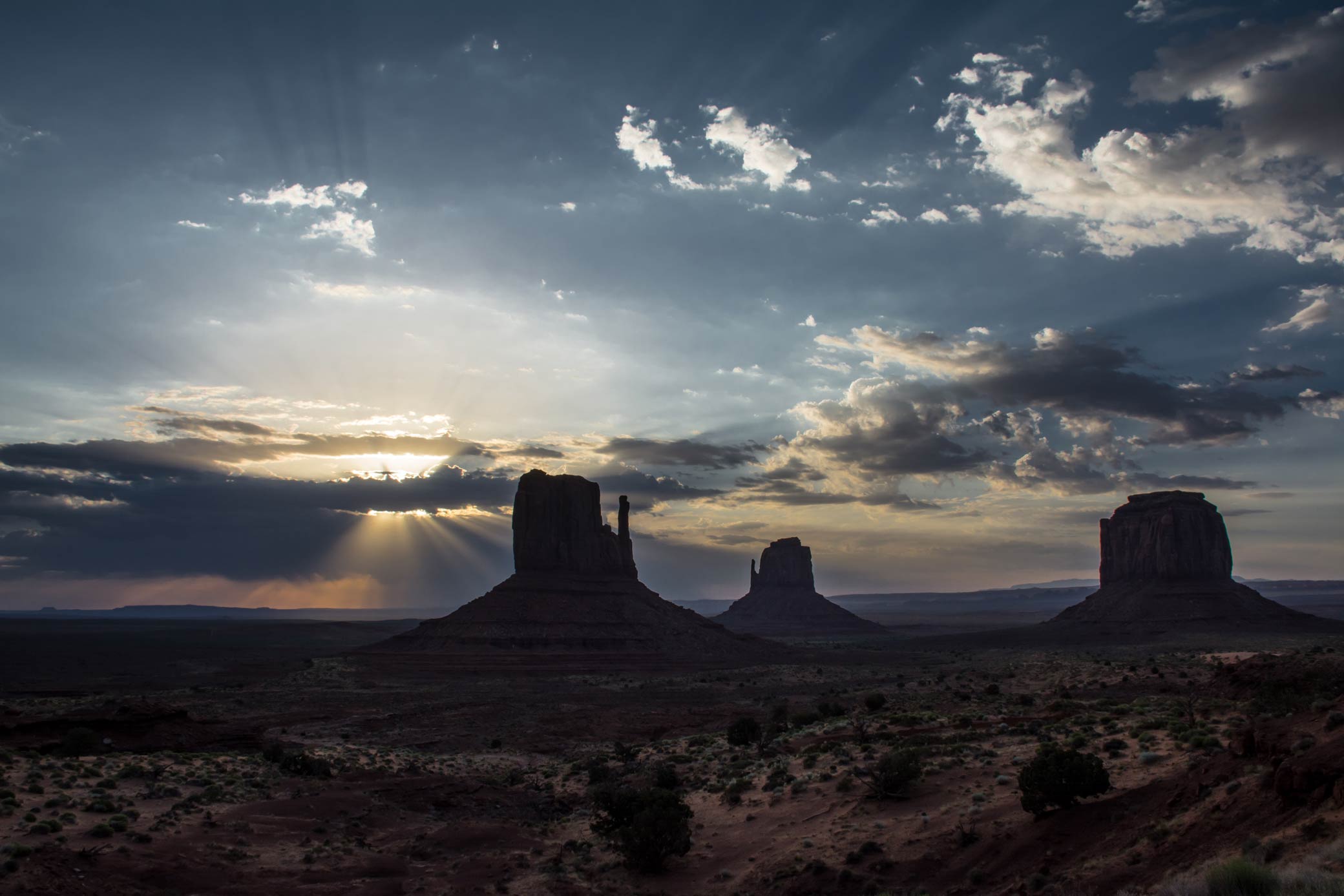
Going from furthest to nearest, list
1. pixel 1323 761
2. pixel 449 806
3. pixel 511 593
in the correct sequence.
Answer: pixel 511 593
pixel 449 806
pixel 1323 761

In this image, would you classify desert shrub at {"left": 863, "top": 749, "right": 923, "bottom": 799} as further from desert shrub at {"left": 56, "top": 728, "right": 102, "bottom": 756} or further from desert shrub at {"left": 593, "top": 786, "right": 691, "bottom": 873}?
desert shrub at {"left": 56, "top": 728, "right": 102, "bottom": 756}

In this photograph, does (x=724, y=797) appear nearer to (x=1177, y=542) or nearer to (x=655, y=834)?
(x=655, y=834)

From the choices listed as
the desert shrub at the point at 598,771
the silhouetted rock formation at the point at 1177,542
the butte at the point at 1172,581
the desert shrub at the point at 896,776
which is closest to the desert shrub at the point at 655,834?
the desert shrub at the point at 896,776

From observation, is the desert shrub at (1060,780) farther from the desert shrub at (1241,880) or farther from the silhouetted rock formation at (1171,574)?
the silhouetted rock formation at (1171,574)

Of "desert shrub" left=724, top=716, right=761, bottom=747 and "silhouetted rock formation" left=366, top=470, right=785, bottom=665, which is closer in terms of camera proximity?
"desert shrub" left=724, top=716, right=761, bottom=747

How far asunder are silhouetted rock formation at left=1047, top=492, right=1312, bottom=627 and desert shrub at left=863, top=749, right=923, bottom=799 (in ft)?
353

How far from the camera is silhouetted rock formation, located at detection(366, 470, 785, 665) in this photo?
313ft

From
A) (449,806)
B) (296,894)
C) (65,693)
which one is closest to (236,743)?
(449,806)

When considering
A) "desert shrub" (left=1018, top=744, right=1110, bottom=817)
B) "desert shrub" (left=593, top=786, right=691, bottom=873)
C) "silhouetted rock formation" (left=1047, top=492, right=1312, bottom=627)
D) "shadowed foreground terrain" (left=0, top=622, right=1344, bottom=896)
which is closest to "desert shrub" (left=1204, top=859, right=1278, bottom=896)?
"shadowed foreground terrain" (left=0, top=622, right=1344, bottom=896)

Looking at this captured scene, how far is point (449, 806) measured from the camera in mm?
25359

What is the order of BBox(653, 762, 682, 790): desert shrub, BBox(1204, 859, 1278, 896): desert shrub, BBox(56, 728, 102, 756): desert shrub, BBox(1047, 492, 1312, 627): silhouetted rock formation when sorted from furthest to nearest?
BBox(1047, 492, 1312, 627): silhouetted rock formation
BBox(56, 728, 102, 756): desert shrub
BBox(653, 762, 682, 790): desert shrub
BBox(1204, 859, 1278, 896): desert shrub

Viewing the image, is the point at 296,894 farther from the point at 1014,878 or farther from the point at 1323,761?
the point at 1323,761

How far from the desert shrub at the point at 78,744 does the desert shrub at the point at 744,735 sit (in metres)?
22.6

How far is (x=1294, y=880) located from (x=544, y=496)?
11130 cm
